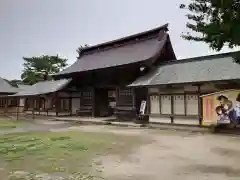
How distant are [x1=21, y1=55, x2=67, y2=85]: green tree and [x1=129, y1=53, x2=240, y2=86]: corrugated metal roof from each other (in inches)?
1404

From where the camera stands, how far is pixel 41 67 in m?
52.2

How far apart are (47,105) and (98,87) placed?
1216cm

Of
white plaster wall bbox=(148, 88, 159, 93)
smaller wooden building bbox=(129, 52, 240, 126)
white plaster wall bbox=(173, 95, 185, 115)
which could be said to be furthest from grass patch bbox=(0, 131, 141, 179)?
white plaster wall bbox=(148, 88, 159, 93)

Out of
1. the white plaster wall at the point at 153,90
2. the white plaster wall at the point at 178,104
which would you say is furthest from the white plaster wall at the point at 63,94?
the white plaster wall at the point at 178,104

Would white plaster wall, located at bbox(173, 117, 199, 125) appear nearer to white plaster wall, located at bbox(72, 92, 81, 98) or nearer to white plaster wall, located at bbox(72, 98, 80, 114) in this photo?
white plaster wall, located at bbox(72, 92, 81, 98)

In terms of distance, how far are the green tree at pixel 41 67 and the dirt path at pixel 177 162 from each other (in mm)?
44235

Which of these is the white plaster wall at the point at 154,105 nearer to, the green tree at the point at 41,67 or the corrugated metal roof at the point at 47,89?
the corrugated metal roof at the point at 47,89

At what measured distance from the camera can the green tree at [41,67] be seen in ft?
171

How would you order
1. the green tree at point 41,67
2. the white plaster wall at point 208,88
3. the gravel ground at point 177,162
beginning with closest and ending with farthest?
the gravel ground at point 177,162
the white plaster wall at point 208,88
the green tree at point 41,67

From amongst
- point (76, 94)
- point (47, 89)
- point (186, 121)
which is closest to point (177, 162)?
point (186, 121)

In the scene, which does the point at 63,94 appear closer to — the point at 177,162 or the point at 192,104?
the point at 192,104

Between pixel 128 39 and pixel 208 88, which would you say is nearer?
pixel 208 88

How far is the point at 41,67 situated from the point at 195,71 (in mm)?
40610

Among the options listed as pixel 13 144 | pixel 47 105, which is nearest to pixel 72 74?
pixel 47 105
